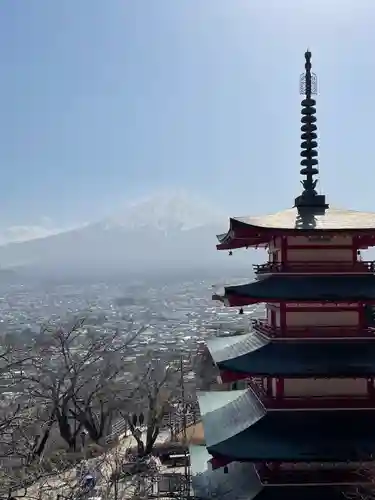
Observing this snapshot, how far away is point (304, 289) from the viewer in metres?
13.1

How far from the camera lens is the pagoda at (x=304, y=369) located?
12.4m

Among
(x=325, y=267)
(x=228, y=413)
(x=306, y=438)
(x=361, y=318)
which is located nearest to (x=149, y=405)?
(x=228, y=413)

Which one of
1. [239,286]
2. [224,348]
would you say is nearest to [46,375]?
[224,348]

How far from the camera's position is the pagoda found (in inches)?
487

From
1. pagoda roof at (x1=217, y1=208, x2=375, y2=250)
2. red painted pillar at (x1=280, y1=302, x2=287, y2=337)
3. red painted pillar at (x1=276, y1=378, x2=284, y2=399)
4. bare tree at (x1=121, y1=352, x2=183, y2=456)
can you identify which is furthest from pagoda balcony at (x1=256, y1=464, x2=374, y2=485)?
bare tree at (x1=121, y1=352, x2=183, y2=456)

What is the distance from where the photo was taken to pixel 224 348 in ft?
51.4

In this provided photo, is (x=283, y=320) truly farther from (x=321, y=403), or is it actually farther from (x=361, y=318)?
(x=321, y=403)

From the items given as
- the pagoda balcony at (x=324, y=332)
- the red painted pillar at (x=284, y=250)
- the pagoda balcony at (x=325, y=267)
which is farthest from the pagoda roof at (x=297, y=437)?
the red painted pillar at (x=284, y=250)

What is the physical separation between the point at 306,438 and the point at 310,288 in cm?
337

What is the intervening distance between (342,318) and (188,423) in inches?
1041

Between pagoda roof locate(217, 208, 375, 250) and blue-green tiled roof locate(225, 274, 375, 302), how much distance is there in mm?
1156

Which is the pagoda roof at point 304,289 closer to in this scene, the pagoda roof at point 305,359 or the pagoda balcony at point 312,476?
the pagoda roof at point 305,359

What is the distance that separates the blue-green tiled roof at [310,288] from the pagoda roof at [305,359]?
1.21 metres

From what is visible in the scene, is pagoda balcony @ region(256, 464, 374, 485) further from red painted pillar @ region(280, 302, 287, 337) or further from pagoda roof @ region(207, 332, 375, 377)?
red painted pillar @ region(280, 302, 287, 337)
